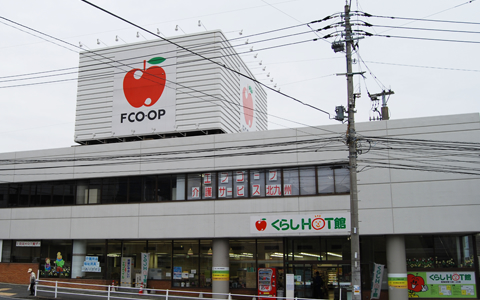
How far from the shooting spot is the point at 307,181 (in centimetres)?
2227

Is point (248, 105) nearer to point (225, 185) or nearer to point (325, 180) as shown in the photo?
point (225, 185)

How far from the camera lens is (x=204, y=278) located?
24266mm

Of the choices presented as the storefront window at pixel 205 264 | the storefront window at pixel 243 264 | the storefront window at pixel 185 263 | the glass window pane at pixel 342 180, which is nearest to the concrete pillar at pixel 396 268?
the glass window pane at pixel 342 180

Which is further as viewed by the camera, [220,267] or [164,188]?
[164,188]

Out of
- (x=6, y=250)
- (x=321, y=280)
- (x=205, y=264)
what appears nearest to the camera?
(x=321, y=280)

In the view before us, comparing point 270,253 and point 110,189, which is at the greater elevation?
point 110,189

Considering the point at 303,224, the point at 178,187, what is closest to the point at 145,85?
the point at 178,187

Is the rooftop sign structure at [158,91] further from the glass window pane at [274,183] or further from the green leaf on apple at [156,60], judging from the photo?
the glass window pane at [274,183]

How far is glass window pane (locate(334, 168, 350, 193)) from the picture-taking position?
71.1 feet

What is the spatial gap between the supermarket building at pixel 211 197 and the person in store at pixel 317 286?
0.90 feet

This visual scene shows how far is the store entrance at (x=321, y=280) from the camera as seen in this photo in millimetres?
21828

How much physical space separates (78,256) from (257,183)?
11.4 meters

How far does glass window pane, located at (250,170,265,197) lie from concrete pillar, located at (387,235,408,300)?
6455 millimetres

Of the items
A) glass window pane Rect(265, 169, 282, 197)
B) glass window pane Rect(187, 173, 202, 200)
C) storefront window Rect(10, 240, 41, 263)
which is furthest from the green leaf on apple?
storefront window Rect(10, 240, 41, 263)
